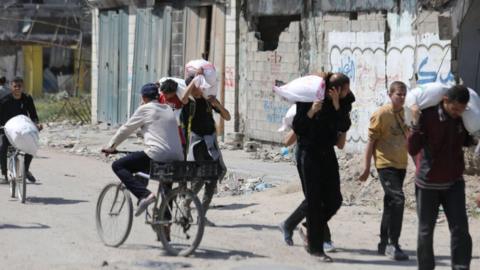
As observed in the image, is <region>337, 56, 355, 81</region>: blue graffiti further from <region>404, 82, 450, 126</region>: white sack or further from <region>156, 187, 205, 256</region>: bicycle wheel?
<region>404, 82, 450, 126</region>: white sack

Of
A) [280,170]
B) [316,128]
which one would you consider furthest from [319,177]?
[280,170]

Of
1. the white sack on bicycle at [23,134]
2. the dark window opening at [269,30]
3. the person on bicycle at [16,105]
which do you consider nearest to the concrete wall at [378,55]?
the dark window opening at [269,30]

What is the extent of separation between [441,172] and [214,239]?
3.52m

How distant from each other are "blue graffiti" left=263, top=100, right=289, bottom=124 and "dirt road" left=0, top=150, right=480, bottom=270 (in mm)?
6125

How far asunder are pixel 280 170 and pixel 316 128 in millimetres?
8620

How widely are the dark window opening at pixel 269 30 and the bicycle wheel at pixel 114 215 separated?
38.5 feet

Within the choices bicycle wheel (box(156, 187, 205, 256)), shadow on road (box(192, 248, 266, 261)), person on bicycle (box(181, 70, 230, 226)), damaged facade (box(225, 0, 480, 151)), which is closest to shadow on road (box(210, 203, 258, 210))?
person on bicycle (box(181, 70, 230, 226))

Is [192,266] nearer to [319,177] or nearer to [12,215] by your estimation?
[319,177]

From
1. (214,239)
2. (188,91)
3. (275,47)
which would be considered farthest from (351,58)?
(214,239)

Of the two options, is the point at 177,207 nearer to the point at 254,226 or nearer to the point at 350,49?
the point at 254,226

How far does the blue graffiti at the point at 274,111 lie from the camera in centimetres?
2116

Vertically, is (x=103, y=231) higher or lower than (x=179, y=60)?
lower

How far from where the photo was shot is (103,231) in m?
10.9

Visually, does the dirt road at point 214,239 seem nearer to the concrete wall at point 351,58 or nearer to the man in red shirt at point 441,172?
the man in red shirt at point 441,172
